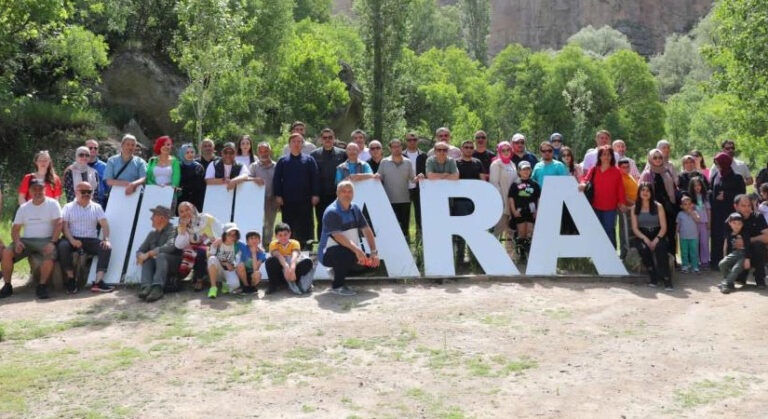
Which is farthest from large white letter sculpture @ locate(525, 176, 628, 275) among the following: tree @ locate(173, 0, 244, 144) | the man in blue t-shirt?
tree @ locate(173, 0, 244, 144)

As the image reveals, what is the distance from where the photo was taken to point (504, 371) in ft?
20.6

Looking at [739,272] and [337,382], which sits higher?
[739,272]

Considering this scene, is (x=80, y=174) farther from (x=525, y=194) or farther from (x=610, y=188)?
(x=610, y=188)

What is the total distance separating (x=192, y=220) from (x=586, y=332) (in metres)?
5.27

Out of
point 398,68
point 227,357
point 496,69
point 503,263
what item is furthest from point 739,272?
point 496,69

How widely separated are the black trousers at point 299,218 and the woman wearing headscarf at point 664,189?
197 inches

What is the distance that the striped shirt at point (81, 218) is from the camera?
973cm

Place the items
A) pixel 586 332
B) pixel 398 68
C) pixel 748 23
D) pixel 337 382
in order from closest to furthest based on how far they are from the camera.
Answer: pixel 337 382
pixel 586 332
pixel 748 23
pixel 398 68

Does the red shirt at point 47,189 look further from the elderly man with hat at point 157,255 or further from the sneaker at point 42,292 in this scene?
the elderly man with hat at point 157,255

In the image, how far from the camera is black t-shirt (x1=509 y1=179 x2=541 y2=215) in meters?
10.5

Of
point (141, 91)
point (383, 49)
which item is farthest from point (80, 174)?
point (383, 49)

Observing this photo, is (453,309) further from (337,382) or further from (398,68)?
(398,68)

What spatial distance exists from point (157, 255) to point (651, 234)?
678 cm

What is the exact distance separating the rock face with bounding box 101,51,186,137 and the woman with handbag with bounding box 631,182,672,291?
64.9ft
